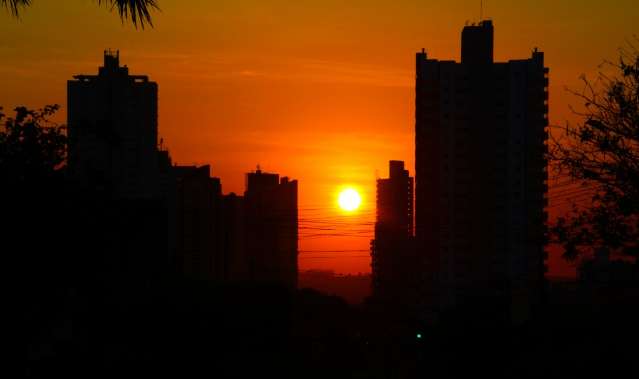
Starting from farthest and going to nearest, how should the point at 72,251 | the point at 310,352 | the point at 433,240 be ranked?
the point at 433,240 < the point at 310,352 < the point at 72,251

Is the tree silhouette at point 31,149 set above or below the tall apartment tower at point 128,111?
below

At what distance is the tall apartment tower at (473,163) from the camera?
87250 millimetres

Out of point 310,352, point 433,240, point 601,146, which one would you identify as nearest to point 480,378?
point 310,352

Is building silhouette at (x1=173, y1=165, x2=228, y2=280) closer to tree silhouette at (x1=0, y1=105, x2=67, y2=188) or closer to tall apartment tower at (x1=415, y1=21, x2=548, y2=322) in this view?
tall apartment tower at (x1=415, y1=21, x2=548, y2=322)

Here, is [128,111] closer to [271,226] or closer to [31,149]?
[271,226]

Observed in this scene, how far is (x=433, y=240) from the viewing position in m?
92.9

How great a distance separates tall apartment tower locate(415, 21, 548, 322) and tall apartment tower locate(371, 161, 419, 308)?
47.1ft

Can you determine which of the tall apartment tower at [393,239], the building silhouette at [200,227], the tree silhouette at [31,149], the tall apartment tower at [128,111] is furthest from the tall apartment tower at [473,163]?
the tree silhouette at [31,149]

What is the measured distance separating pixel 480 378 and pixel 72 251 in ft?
69.5

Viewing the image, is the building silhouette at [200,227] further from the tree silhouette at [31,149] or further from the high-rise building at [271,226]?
the tree silhouette at [31,149]

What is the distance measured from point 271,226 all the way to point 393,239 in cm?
1327

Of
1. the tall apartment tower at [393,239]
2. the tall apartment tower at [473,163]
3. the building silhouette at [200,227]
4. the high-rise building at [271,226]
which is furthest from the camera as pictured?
the tall apartment tower at [393,239]

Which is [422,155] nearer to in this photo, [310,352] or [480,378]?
[310,352]

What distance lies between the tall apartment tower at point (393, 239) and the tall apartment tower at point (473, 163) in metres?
14.3
